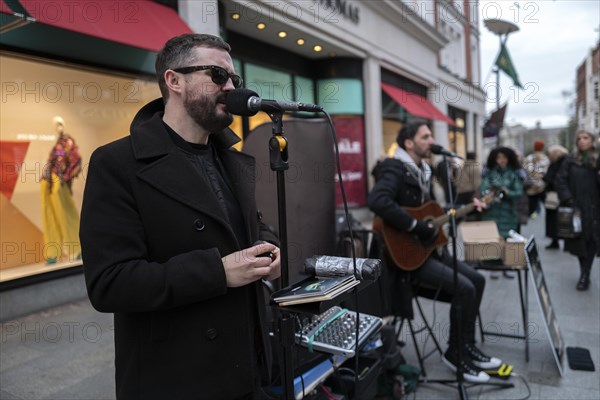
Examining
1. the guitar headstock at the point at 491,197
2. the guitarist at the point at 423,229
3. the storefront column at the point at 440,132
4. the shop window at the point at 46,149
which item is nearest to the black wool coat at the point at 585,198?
the guitar headstock at the point at 491,197

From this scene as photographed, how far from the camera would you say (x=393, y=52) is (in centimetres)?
1394

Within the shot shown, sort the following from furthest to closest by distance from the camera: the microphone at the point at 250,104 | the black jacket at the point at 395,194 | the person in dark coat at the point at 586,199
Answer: the person in dark coat at the point at 586,199 → the black jacket at the point at 395,194 → the microphone at the point at 250,104

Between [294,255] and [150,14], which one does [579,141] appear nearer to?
[294,255]

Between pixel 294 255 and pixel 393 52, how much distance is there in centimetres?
1144

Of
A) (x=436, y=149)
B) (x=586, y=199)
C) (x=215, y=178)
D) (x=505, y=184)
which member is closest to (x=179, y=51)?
(x=215, y=178)

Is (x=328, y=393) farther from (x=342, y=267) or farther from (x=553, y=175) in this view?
(x=553, y=175)

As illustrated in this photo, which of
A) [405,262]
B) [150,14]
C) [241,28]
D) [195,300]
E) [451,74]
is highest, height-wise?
[451,74]

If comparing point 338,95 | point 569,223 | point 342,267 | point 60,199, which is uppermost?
point 338,95

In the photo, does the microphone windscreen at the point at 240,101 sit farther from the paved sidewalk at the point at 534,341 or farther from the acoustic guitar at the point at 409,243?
the paved sidewalk at the point at 534,341

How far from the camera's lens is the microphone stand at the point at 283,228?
1629 millimetres

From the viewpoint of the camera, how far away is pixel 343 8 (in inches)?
429

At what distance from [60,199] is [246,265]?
5.30m

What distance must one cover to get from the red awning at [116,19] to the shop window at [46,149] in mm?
577

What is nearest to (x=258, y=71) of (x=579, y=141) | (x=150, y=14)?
(x=150, y=14)
